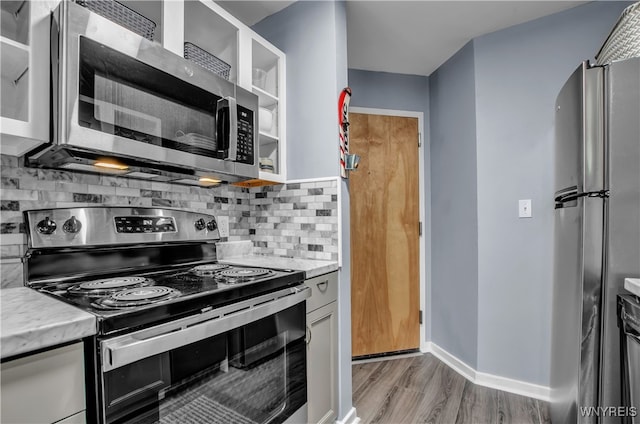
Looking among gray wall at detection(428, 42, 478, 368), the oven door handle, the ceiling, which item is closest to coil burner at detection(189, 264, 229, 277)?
the oven door handle

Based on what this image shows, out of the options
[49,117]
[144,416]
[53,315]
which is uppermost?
[49,117]

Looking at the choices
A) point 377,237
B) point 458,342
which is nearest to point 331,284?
point 377,237

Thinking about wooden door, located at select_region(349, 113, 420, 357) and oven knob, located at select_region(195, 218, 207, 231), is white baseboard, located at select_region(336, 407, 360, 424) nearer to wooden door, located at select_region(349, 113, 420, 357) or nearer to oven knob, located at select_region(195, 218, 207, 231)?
wooden door, located at select_region(349, 113, 420, 357)

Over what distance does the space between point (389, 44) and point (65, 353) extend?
2524 mm

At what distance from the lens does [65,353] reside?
70 centimetres

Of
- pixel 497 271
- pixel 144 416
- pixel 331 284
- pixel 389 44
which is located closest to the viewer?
pixel 144 416

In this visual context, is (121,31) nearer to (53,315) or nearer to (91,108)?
(91,108)

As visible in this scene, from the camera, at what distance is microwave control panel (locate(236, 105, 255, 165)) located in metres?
1.53

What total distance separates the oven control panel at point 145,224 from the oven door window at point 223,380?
68cm

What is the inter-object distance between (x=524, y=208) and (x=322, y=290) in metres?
1.52

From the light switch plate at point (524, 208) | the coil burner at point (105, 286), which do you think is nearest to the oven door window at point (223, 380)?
the coil burner at point (105, 286)

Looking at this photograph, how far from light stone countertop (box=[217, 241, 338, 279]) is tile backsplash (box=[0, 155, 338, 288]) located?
0.06m

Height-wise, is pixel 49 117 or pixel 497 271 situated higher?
pixel 49 117

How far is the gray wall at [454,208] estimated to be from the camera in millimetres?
2312
